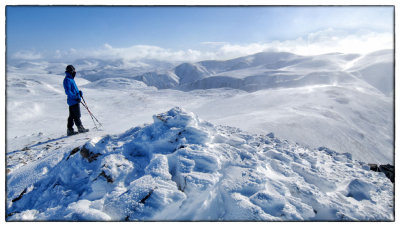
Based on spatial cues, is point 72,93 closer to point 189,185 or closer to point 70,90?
point 70,90

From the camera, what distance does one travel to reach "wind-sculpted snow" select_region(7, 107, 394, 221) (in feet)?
7.58

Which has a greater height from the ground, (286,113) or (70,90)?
(70,90)

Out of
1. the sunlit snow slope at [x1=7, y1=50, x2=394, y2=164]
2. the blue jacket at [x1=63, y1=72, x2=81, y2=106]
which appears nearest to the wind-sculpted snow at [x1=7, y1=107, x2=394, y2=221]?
the sunlit snow slope at [x1=7, y1=50, x2=394, y2=164]

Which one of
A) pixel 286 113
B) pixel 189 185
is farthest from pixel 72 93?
pixel 286 113

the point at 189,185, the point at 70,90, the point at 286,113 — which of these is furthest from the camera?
the point at 286,113

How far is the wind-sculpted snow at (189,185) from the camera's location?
7.58ft

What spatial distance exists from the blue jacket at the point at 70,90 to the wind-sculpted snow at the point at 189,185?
7.47ft

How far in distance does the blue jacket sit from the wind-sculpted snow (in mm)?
2277

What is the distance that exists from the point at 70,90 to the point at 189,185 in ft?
14.7

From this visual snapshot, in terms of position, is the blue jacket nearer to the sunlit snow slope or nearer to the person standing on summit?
the person standing on summit

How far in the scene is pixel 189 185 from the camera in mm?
2398

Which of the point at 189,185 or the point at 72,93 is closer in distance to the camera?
the point at 189,185

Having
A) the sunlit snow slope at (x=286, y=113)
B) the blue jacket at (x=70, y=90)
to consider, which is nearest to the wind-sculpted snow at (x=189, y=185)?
the sunlit snow slope at (x=286, y=113)

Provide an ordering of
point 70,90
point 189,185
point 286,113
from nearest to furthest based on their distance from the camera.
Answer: point 189,185 < point 70,90 < point 286,113
